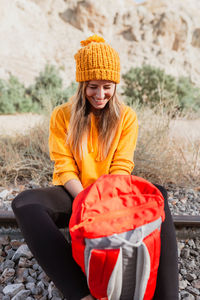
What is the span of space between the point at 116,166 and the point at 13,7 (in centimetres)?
2493

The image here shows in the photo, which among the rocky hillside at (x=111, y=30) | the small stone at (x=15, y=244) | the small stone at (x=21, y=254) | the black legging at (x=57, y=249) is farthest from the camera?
the rocky hillside at (x=111, y=30)

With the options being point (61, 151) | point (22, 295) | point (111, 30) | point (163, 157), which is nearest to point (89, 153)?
point (61, 151)

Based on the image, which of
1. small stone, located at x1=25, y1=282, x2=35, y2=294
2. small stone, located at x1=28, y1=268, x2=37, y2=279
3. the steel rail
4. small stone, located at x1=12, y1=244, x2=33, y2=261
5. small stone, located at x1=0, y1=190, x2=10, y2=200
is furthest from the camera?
small stone, located at x1=0, y1=190, x2=10, y2=200

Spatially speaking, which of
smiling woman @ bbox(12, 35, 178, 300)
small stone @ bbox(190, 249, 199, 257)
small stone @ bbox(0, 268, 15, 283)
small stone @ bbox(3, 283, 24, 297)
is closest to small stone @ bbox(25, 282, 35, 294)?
small stone @ bbox(3, 283, 24, 297)

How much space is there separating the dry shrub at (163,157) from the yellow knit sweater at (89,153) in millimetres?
1406

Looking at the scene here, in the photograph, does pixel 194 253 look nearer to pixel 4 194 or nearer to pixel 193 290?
pixel 193 290

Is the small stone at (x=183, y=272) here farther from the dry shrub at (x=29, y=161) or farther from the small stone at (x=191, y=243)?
the dry shrub at (x=29, y=161)

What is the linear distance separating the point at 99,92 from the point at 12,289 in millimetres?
1321

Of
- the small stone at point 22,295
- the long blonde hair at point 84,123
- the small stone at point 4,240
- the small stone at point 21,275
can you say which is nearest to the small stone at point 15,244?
the small stone at point 4,240

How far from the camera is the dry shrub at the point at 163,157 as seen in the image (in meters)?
3.31

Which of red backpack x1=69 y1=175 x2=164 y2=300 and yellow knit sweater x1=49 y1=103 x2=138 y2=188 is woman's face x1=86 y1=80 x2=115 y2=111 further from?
red backpack x1=69 y1=175 x2=164 y2=300

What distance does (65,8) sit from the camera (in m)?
26.0

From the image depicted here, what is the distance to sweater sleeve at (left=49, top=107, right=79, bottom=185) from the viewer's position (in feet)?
5.82

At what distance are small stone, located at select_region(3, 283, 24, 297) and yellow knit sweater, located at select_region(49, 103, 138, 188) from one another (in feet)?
2.21
